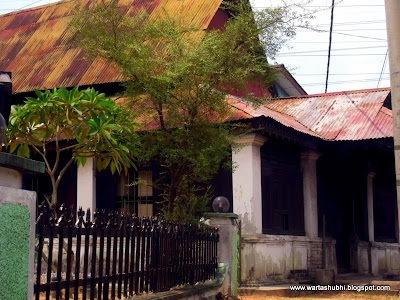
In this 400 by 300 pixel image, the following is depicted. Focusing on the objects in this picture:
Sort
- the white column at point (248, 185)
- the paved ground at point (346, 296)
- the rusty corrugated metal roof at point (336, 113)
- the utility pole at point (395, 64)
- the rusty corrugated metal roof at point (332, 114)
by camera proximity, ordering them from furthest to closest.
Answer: the rusty corrugated metal roof at point (336, 113), the rusty corrugated metal roof at point (332, 114), the white column at point (248, 185), the paved ground at point (346, 296), the utility pole at point (395, 64)

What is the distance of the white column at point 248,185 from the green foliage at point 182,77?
2.07 meters

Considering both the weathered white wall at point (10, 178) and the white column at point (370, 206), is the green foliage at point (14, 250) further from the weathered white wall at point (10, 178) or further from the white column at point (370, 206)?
the white column at point (370, 206)

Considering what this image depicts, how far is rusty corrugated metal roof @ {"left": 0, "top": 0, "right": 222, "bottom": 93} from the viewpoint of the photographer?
1610 cm

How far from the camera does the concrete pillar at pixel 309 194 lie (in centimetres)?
1493

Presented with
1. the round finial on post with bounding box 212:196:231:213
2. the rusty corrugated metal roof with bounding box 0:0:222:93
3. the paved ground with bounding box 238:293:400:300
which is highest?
the rusty corrugated metal roof with bounding box 0:0:222:93

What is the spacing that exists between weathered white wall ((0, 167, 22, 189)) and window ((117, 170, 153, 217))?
35.1 ft

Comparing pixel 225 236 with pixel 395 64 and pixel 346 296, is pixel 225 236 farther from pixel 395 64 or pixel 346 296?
pixel 395 64

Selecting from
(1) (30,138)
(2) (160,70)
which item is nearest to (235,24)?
(2) (160,70)

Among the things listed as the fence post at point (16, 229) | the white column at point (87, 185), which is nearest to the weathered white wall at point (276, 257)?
the white column at point (87, 185)

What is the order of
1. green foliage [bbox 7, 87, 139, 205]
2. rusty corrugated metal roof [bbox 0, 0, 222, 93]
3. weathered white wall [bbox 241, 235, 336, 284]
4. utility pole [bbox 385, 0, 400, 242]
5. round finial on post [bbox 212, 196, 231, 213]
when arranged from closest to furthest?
1. utility pole [bbox 385, 0, 400, 242]
2. green foliage [bbox 7, 87, 139, 205]
3. round finial on post [bbox 212, 196, 231, 213]
4. weathered white wall [bbox 241, 235, 336, 284]
5. rusty corrugated metal roof [bbox 0, 0, 222, 93]

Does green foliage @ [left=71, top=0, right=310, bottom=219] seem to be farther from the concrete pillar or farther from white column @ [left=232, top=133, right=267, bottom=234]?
→ the concrete pillar

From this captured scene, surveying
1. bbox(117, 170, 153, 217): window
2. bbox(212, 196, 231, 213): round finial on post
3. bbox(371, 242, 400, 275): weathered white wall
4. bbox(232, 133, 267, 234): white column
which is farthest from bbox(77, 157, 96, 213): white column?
bbox(371, 242, 400, 275): weathered white wall

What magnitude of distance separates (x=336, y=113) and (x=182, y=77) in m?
6.63

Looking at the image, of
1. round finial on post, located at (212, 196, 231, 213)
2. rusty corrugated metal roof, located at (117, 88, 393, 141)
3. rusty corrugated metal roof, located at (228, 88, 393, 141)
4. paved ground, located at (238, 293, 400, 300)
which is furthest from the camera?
rusty corrugated metal roof, located at (228, 88, 393, 141)
